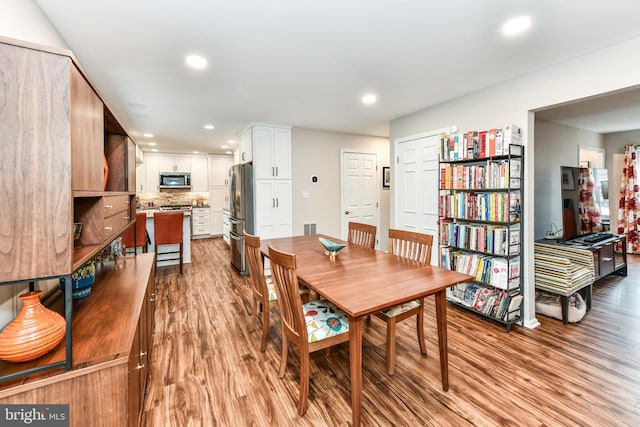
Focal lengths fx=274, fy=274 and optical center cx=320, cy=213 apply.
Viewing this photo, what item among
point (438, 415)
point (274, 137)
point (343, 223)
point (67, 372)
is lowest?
point (438, 415)

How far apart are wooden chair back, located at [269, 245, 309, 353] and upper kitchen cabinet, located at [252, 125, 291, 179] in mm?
2883

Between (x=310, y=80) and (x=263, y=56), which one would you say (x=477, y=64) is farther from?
(x=263, y=56)

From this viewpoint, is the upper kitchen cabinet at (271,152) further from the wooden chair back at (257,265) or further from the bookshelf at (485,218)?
the bookshelf at (485,218)

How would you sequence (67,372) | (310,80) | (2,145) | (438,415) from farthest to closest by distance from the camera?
1. (310,80)
2. (438,415)
3. (67,372)
4. (2,145)

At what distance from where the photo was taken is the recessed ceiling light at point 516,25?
5.87ft

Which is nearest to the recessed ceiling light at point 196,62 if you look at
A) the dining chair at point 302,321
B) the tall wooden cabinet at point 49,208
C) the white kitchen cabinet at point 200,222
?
the tall wooden cabinet at point 49,208

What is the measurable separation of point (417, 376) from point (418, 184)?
2515 mm

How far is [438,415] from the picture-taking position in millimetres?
1606

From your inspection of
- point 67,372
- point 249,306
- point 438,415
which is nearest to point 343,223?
point 249,306

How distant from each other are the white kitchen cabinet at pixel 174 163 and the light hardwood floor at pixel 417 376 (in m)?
5.52

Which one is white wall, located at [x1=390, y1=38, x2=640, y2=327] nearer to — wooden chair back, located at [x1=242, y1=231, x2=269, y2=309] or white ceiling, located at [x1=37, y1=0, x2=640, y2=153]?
white ceiling, located at [x1=37, y1=0, x2=640, y2=153]

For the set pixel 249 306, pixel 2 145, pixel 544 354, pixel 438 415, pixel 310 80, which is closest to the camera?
pixel 2 145

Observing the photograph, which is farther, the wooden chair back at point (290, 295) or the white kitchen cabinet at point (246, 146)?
the white kitchen cabinet at point (246, 146)

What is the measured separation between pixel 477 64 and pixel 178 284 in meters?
4.41
